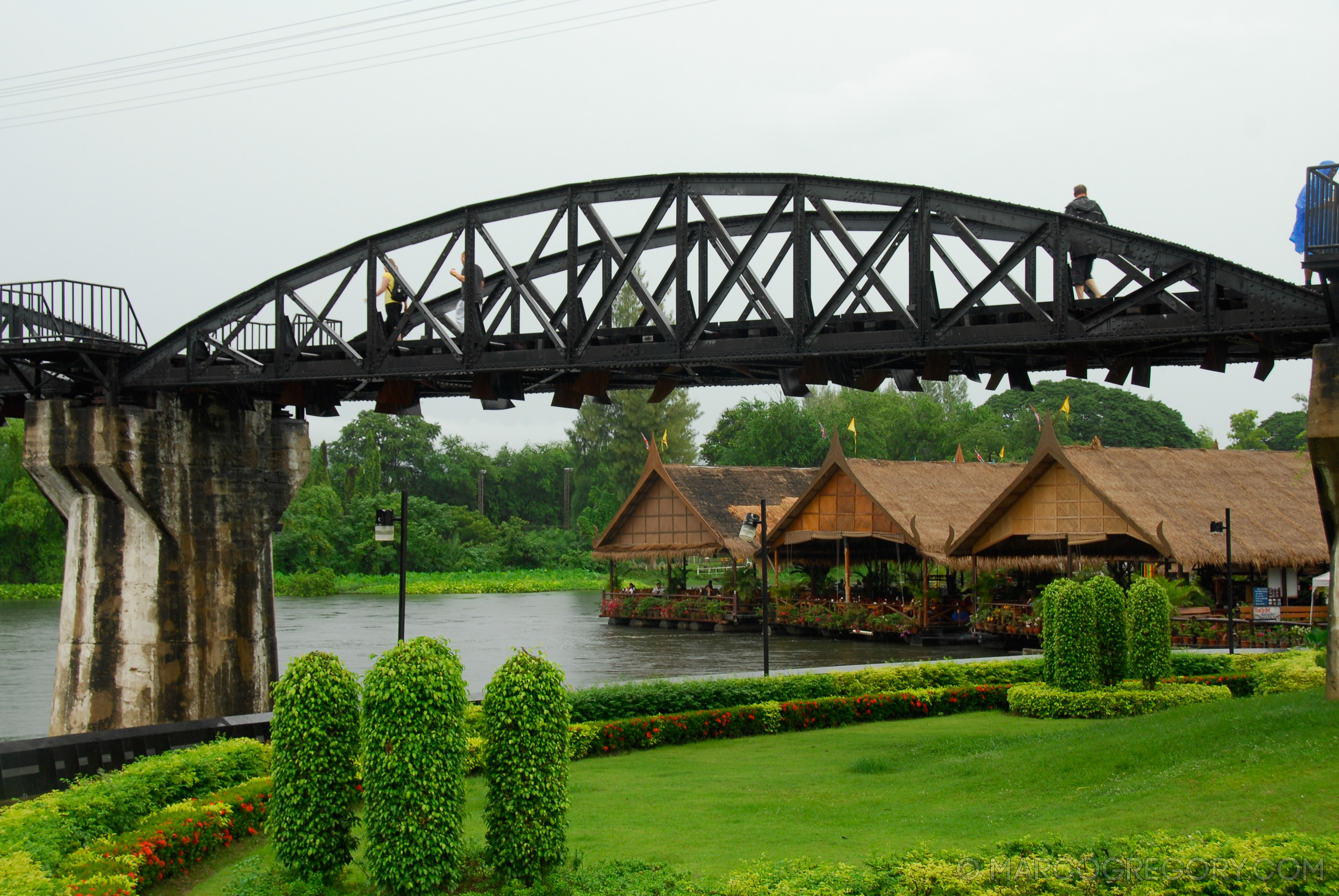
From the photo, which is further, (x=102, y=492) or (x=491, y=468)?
(x=491, y=468)

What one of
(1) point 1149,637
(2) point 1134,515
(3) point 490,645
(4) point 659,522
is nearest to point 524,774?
(1) point 1149,637

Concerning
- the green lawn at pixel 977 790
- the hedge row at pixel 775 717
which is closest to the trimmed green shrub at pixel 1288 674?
the hedge row at pixel 775 717

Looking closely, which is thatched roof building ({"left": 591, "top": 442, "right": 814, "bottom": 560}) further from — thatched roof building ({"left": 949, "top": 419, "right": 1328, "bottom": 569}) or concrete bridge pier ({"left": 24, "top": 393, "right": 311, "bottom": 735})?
concrete bridge pier ({"left": 24, "top": 393, "right": 311, "bottom": 735})

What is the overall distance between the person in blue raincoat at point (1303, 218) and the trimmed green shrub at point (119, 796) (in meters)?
12.4

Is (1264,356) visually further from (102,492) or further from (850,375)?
(102,492)

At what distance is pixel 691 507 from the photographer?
4897cm

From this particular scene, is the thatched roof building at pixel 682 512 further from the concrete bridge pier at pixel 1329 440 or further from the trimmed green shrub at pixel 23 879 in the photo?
the trimmed green shrub at pixel 23 879

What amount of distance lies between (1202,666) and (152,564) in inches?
755

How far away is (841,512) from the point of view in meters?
42.2

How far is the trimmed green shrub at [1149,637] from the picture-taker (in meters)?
19.5

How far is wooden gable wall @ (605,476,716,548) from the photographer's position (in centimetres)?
4988

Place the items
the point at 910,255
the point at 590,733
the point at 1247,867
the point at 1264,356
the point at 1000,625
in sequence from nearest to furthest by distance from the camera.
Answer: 1. the point at 1247,867
2. the point at 1264,356
3. the point at 910,255
4. the point at 590,733
5. the point at 1000,625

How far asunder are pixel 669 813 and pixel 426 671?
14.6 ft

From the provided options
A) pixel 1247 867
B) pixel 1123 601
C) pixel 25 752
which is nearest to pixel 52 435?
pixel 25 752
